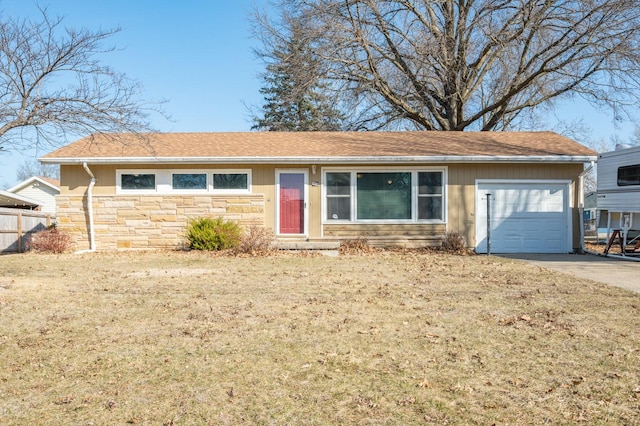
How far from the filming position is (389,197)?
1414 cm

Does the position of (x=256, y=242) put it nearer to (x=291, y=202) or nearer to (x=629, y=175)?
(x=291, y=202)

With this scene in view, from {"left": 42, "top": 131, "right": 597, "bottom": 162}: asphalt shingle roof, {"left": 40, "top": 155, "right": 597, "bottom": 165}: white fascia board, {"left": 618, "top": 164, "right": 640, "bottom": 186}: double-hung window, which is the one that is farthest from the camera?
{"left": 42, "top": 131, "right": 597, "bottom": 162}: asphalt shingle roof

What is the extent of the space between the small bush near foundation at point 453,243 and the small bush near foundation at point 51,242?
34.0 ft

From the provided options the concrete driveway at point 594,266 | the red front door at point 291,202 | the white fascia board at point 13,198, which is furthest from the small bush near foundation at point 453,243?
the white fascia board at point 13,198

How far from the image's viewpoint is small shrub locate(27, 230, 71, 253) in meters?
13.4

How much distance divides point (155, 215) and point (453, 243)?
27.4ft

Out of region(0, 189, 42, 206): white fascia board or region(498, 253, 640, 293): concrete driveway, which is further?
region(0, 189, 42, 206): white fascia board

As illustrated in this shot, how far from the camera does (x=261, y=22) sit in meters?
22.6

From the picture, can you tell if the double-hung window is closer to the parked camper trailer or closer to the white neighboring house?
the parked camper trailer

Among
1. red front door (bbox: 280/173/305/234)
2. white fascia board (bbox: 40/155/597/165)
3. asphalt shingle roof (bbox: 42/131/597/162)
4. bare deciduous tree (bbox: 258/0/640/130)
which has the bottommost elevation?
red front door (bbox: 280/173/305/234)

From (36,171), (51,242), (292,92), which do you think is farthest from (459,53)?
(36,171)

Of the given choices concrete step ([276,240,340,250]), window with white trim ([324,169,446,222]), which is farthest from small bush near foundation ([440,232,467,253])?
concrete step ([276,240,340,250])

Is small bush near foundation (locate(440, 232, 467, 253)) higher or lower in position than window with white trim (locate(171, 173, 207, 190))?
lower

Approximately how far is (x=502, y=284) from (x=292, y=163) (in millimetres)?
7417
